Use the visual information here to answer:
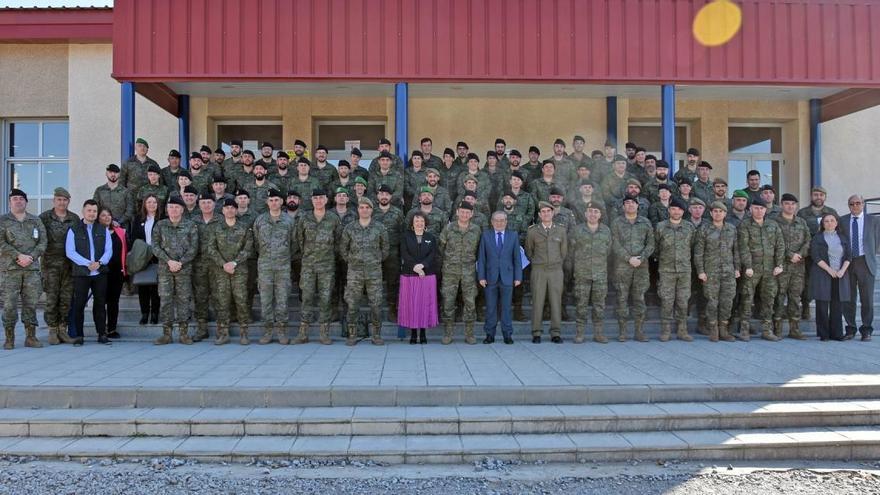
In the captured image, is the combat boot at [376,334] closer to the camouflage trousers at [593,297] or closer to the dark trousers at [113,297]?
the camouflage trousers at [593,297]

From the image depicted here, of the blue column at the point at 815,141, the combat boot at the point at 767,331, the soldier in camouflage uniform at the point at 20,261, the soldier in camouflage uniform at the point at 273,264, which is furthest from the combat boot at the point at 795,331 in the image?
the soldier in camouflage uniform at the point at 20,261

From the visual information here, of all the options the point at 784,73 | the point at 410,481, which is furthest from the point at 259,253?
the point at 784,73

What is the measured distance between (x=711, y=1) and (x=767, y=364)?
7.13 meters

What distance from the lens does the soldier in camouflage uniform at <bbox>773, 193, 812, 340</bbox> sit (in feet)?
26.6

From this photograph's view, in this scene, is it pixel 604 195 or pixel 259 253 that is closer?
pixel 259 253

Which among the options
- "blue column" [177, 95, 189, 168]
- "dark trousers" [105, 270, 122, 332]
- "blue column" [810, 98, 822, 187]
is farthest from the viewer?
"blue column" [810, 98, 822, 187]

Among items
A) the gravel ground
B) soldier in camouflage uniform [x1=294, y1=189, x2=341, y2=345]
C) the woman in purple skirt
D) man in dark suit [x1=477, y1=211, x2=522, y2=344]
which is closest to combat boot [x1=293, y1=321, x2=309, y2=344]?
soldier in camouflage uniform [x1=294, y1=189, x2=341, y2=345]

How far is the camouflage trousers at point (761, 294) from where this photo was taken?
798 cm

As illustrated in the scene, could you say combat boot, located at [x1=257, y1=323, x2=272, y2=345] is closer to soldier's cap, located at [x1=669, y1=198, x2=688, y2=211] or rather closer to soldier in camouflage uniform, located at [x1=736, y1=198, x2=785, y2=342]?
soldier's cap, located at [x1=669, y1=198, x2=688, y2=211]

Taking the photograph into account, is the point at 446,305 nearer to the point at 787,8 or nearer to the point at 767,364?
the point at 767,364

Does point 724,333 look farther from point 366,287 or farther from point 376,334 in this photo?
point 366,287

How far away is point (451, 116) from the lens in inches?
505

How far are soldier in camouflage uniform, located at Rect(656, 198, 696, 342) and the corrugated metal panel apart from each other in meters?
3.63

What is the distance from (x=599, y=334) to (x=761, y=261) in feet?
8.31
